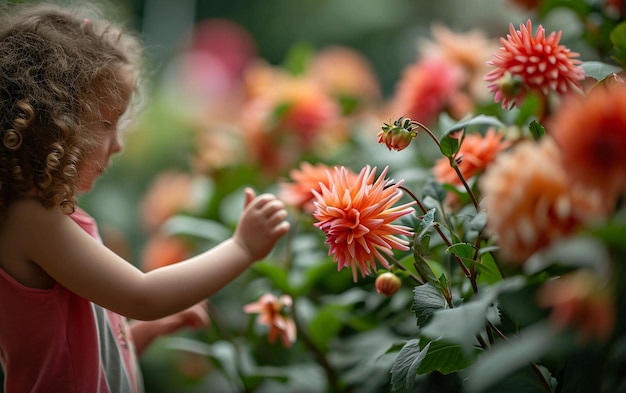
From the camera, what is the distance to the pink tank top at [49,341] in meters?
0.61

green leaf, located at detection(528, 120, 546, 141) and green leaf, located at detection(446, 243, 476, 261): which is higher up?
green leaf, located at detection(528, 120, 546, 141)

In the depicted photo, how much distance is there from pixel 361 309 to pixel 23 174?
0.49 metres

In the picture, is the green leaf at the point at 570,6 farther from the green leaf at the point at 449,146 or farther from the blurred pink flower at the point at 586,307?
the blurred pink flower at the point at 586,307

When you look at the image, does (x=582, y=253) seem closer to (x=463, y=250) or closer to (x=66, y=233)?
(x=463, y=250)

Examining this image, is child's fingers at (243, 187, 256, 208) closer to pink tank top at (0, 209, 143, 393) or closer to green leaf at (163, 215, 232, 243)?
pink tank top at (0, 209, 143, 393)

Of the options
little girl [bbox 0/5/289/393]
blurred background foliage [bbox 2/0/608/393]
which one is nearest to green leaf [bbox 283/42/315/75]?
blurred background foliage [bbox 2/0/608/393]

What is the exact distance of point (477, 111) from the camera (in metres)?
0.82

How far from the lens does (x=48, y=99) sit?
60cm

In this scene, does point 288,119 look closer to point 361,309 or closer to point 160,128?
point 361,309

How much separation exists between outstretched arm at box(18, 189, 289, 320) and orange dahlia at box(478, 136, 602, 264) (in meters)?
0.33

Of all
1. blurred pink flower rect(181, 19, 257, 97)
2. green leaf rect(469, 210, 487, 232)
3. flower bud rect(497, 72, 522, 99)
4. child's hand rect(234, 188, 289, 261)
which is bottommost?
green leaf rect(469, 210, 487, 232)

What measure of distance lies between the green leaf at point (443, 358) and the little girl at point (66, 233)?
22cm

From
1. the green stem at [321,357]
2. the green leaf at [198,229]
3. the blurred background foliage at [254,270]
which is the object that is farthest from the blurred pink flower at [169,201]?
the green stem at [321,357]

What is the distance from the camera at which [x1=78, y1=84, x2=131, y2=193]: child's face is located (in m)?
0.64
